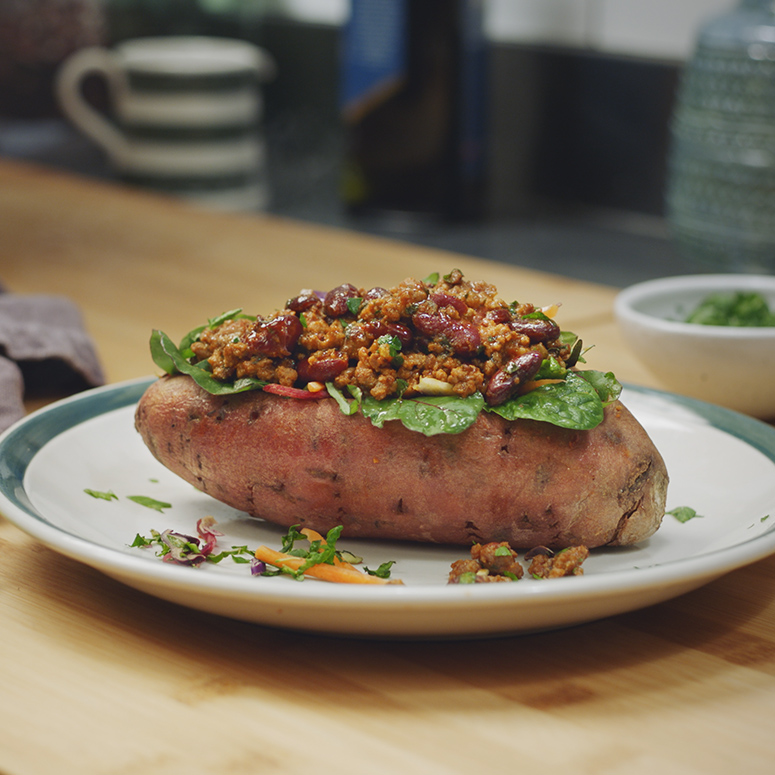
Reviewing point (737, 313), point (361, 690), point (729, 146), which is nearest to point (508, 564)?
point (361, 690)

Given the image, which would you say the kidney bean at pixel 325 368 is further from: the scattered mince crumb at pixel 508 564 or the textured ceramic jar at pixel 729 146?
the textured ceramic jar at pixel 729 146

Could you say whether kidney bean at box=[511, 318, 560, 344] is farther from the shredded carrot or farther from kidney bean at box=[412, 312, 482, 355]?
the shredded carrot

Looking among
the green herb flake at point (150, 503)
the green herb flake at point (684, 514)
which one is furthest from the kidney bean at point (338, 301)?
the green herb flake at point (684, 514)

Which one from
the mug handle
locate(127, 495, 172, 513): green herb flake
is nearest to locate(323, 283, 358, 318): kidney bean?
locate(127, 495, 172, 513): green herb flake

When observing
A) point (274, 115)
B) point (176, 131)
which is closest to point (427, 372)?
point (176, 131)

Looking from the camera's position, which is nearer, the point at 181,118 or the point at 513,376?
the point at 513,376

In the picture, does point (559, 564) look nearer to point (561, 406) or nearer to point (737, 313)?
point (561, 406)
